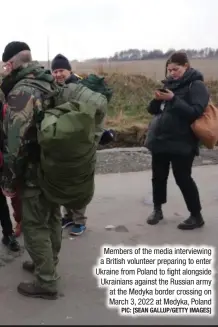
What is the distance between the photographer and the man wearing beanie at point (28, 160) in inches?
113

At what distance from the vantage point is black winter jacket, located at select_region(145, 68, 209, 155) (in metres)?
4.08

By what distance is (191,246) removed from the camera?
405 centimetres

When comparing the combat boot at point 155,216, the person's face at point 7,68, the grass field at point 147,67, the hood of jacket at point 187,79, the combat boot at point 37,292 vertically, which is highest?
the person's face at point 7,68

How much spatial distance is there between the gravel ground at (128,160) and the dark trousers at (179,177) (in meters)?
2.03

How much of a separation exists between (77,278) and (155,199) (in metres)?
1.41

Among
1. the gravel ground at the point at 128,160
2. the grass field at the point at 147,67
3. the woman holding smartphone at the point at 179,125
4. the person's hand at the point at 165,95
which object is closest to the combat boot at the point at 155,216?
the woman holding smartphone at the point at 179,125

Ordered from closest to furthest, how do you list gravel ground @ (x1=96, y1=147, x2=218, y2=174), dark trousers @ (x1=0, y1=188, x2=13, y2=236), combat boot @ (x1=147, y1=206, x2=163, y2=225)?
dark trousers @ (x1=0, y1=188, x2=13, y2=236) < combat boot @ (x1=147, y1=206, x2=163, y2=225) < gravel ground @ (x1=96, y1=147, x2=218, y2=174)

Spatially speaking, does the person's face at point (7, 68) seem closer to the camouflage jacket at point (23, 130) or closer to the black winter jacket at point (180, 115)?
the camouflage jacket at point (23, 130)

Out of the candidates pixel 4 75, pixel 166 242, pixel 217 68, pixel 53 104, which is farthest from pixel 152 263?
pixel 217 68

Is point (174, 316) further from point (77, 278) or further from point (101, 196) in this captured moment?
point (101, 196)

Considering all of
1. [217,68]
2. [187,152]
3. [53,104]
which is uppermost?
[53,104]

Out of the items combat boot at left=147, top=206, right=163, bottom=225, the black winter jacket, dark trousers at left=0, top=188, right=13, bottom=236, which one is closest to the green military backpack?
dark trousers at left=0, top=188, right=13, bottom=236

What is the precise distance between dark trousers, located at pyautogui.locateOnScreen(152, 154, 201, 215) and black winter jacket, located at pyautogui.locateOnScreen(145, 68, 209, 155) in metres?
0.10

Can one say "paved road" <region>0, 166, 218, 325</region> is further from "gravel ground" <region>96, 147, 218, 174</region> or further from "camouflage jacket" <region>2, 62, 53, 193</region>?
"camouflage jacket" <region>2, 62, 53, 193</region>
